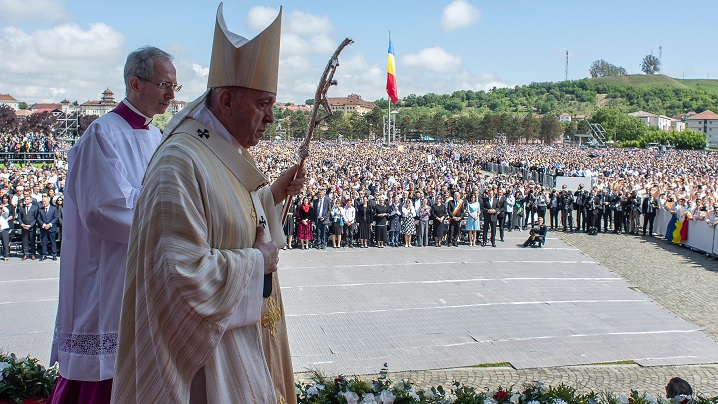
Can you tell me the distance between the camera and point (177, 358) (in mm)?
2107

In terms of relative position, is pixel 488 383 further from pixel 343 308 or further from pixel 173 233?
pixel 173 233

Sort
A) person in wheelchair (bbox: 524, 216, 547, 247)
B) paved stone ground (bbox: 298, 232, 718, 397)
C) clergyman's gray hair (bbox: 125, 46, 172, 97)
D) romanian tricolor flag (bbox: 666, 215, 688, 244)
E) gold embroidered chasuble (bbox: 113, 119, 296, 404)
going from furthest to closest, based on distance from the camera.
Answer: romanian tricolor flag (bbox: 666, 215, 688, 244)
person in wheelchair (bbox: 524, 216, 547, 247)
paved stone ground (bbox: 298, 232, 718, 397)
clergyman's gray hair (bbox: 125, 46, 172, 97)
gold embroidered chasuble (bbox: 113, 119, 296, 404)

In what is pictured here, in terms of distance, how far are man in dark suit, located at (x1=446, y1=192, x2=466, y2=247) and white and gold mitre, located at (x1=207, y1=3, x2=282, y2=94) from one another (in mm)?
16556

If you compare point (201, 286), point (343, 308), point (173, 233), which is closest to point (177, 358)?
point (201, 286)

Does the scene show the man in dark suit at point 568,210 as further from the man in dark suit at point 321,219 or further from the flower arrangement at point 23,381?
the flower arrangement at point 23,381

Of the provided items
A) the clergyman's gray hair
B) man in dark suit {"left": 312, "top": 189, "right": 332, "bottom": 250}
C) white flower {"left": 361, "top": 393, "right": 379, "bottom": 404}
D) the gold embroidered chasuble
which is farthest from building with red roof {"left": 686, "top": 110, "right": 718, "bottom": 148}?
the gold embroidered chasuble

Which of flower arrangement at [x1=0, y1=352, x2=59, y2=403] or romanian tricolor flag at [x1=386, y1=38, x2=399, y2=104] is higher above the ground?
romanian tricolor flag at [x1=386, y1=38, x2=399, y2=104]

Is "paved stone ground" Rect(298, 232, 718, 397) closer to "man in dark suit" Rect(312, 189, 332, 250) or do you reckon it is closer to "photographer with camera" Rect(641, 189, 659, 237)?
"photographer with camera" Rect(641, 189, 659, 237)

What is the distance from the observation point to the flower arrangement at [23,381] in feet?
15.5

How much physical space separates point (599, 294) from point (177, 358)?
1183 cm

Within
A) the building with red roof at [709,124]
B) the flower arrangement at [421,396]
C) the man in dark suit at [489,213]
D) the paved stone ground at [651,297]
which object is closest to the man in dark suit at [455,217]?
the man in dark suit at [489,213]

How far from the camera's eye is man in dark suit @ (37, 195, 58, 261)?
15.0 metres

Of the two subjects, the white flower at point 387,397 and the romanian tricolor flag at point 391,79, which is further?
→ the romanian tricolor flag at point 391,79

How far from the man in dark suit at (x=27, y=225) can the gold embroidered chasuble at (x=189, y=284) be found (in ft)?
47.7
